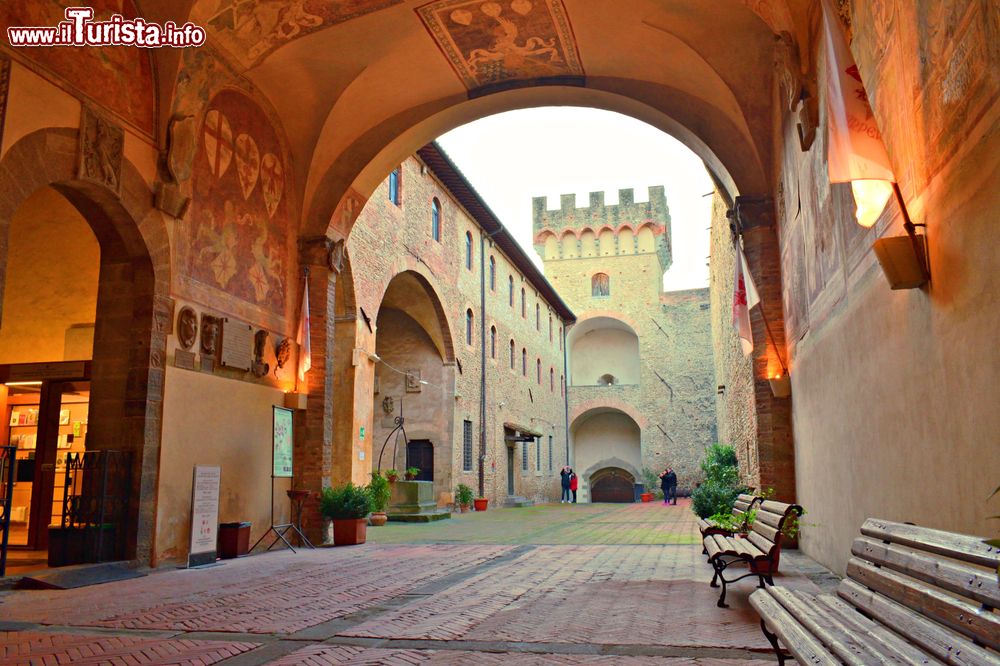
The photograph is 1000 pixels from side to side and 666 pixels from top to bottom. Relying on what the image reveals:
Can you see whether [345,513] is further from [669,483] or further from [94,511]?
[669,483]

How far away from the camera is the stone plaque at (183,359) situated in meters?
8.98

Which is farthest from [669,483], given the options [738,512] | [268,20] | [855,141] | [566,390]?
[855,141]

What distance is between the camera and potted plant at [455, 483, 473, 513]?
2102 cm

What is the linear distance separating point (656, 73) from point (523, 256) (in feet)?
55.4

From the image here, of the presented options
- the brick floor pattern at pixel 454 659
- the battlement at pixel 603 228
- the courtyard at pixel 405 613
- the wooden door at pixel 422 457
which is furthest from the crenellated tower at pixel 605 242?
the brick floor pattern at pixel 454 659

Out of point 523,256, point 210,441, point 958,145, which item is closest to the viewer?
point 958,145

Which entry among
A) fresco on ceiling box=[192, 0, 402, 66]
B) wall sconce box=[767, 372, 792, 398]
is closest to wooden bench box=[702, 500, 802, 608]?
wall sconce box=[767, 372, 792, 398]

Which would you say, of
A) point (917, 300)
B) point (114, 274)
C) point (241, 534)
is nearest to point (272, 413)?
point (241, 534)

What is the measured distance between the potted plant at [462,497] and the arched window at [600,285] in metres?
20.1

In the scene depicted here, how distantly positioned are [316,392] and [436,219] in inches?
390

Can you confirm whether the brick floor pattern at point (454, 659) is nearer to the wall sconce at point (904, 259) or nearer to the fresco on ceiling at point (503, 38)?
the wall sconce at point (904, 259)

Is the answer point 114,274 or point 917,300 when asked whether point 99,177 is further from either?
point 917,300

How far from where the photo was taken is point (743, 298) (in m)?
10.6

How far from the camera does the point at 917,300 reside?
14.8 feet
